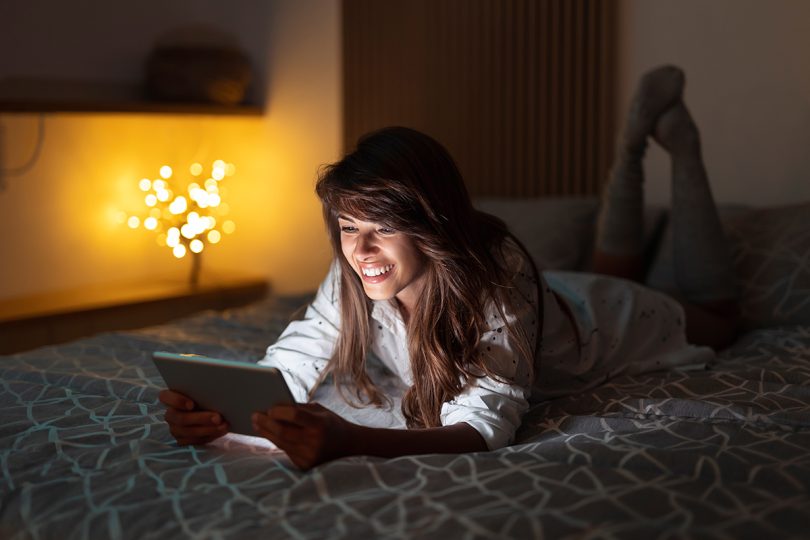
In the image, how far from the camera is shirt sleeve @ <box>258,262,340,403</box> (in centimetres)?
167

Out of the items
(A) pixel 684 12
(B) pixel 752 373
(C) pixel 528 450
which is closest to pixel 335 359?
(C) pixel 528 450

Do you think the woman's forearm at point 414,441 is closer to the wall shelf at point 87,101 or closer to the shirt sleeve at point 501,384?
the shirt sleeve at point 501,384

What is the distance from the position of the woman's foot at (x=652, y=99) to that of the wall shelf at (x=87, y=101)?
1619mm

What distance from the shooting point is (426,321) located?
4.93ft

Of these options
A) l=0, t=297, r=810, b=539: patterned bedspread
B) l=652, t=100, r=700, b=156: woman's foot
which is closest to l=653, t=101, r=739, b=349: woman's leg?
l=652, t=100, r=700, b=156: woman's foot

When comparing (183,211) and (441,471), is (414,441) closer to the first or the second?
(441,471)

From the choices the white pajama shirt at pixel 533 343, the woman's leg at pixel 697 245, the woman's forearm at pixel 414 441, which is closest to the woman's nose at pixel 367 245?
the white pajama shirt at pixel 533 343

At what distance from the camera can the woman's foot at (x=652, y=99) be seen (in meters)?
2.15

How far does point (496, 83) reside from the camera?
9.56 feet

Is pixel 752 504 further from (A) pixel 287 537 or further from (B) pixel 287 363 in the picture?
(B) pixel 287 363

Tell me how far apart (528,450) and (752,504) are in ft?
1.07

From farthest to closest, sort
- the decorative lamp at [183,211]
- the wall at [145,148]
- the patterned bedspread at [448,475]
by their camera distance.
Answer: the decorative lamp at [183,211] < the wall at [145,148] < the patterned bedspread at [448,475]

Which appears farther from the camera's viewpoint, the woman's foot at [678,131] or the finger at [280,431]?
the woman's foot at [678,131]

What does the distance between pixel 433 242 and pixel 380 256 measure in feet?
0.29
